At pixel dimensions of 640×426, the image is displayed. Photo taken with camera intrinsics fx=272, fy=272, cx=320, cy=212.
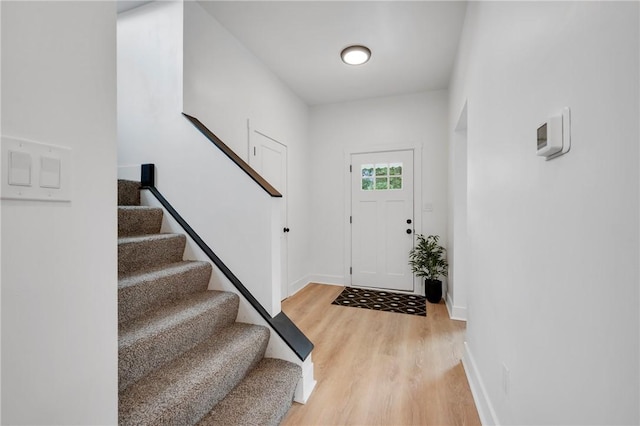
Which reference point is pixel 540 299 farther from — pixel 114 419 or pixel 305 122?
pixel 305 122

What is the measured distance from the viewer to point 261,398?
1358mm

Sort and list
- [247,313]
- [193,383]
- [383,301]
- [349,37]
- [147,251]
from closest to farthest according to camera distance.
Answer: [193,383], [147,251], [247,313], [349,37], [383,301]

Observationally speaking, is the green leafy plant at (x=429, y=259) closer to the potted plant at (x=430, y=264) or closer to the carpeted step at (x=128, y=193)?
the potted plant at (x=430, y=264)

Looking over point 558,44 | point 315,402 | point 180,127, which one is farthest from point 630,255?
point 180,127

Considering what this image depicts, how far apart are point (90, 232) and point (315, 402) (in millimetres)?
1539

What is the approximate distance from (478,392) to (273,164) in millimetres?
2751

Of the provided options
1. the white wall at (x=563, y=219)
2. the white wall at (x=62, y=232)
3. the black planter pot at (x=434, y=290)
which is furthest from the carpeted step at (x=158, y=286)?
the black planter pot at (x=434, y=290)

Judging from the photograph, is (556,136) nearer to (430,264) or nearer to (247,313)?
(247,313)

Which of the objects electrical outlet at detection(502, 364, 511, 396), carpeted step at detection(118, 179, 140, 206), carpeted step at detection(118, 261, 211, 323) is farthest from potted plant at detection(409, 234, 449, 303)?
carpeted step at detection(118, 179, 140, 206)

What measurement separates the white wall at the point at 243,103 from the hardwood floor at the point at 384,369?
3.97 ft

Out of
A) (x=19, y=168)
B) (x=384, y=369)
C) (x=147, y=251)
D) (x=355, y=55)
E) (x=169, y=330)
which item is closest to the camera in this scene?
(x=19, y=168)

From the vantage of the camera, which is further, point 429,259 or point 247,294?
point 429,259

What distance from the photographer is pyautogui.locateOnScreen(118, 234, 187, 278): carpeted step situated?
157 cm

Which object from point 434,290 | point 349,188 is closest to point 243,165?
point 349,188
